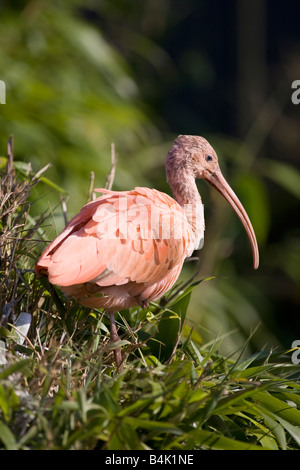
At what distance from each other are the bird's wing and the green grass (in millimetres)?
159

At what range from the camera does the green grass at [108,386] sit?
1.61 metres

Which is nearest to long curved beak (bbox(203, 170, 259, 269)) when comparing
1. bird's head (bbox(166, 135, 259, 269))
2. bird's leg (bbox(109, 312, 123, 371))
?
bird's head (bbox(166, 135, 259, 269))

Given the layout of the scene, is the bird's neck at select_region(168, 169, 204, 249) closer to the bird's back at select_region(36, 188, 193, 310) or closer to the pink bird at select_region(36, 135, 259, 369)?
the pink bird at select_region(36, 135, 259, 369)

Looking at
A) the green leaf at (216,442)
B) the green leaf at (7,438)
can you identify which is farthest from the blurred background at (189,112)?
the green leaf at (7,438)

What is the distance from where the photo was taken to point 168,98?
785 cm

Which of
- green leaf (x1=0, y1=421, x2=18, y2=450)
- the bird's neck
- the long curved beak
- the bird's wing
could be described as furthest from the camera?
the long curved beak

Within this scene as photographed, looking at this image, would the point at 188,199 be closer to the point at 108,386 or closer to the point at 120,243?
the point at 120,243

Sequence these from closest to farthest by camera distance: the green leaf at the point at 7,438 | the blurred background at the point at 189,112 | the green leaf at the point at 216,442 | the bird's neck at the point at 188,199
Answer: the green leaf at the point at 7,438 → the green leaf at the point at 216,442 → the bird's neck at the point at 188,199 → the blurred background at the point at 189,112

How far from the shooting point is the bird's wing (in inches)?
78.6

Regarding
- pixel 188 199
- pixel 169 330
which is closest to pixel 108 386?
pixel 169 330

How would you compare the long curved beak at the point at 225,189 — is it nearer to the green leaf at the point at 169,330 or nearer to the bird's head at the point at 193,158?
the bird's head at the point at 193,158

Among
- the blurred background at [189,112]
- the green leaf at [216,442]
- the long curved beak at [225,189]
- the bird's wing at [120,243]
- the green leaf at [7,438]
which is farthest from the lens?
the blurred background at [189,112]

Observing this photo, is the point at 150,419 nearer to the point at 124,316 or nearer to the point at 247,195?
the point at 124,316
